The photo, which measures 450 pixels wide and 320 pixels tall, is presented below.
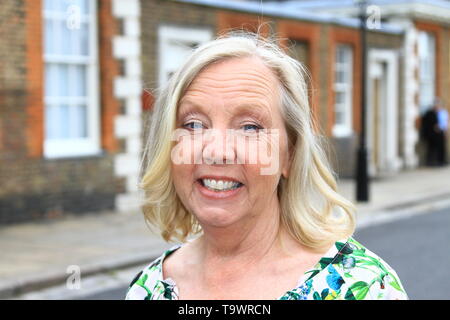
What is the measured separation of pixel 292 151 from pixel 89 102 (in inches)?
424

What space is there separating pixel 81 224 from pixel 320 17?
8875 mm

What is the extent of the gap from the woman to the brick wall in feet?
30.7

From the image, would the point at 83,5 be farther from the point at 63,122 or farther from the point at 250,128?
the point at 250,128

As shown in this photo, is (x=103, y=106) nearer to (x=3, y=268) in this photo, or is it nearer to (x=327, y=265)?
(x=3, y=268)

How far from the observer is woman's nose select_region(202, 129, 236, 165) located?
1731 mm

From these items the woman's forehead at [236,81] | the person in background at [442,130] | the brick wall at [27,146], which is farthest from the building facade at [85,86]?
the woman's forehead at [236,81]

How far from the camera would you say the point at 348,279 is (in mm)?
1714

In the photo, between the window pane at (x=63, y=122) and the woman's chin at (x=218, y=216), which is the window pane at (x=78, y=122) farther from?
the woman's chin at (x=218, y=216)

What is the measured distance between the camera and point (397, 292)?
5.57 ft

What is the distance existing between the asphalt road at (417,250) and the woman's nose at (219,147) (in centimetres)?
540

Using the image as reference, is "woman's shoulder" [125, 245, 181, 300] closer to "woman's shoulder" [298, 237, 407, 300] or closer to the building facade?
"woman's shoulder" [298, 237, 407, 300]

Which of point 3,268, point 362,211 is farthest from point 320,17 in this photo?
point 3,268

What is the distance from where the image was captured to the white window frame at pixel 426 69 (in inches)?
886
